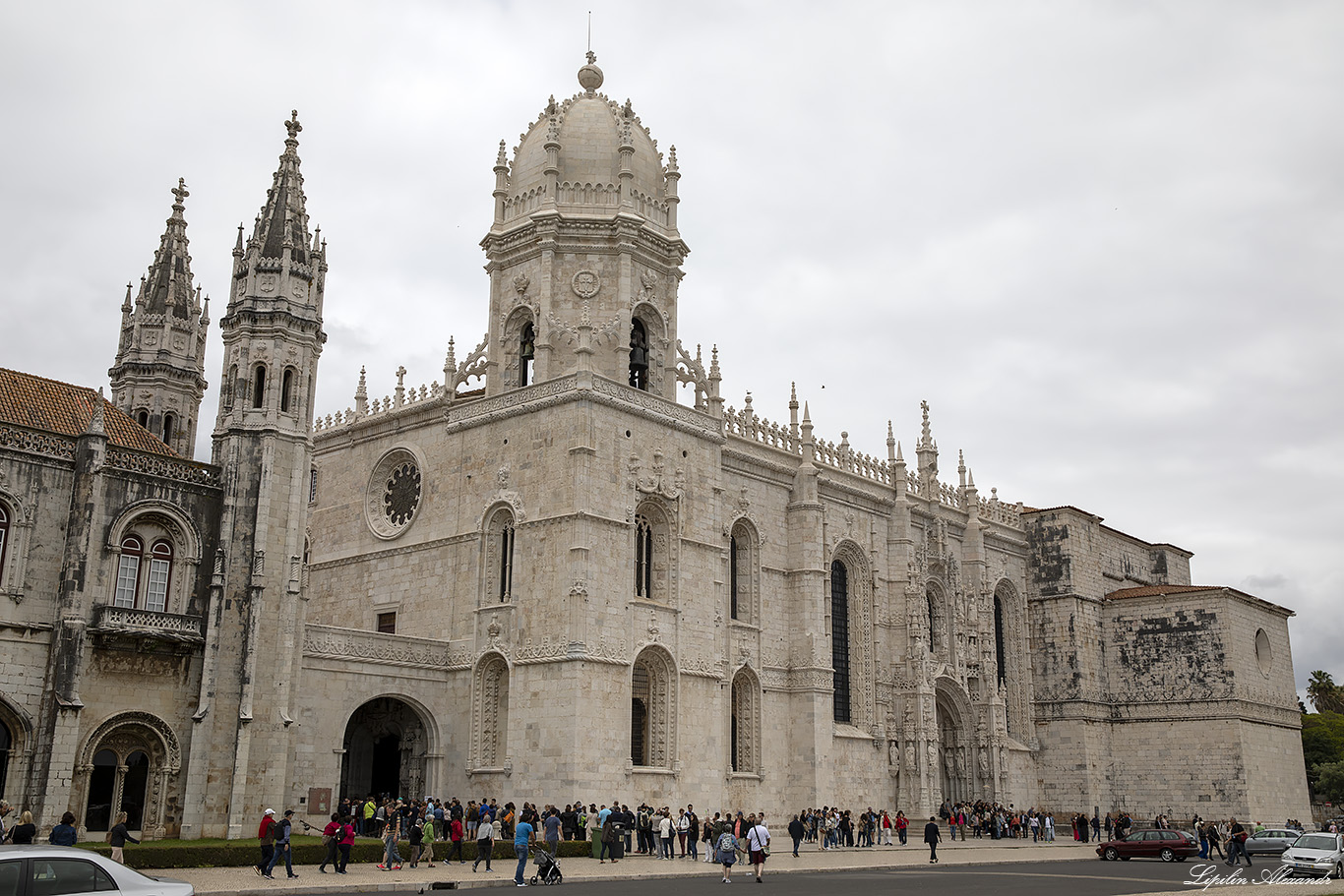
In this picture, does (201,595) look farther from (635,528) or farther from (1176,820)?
(1176,820)

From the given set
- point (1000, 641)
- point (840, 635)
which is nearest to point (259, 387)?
point (840, 635)

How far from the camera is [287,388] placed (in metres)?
31.6

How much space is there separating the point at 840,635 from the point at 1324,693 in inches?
2755

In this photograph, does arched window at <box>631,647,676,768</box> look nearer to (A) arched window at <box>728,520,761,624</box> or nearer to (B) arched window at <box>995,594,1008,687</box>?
(A) arched window at <box>728,520,761,624</box>

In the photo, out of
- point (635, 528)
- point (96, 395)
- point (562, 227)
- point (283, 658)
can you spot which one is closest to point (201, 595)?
point (283, 658)

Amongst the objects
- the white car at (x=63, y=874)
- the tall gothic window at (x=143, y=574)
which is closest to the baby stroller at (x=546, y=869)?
the white car at (x=63, y=874)

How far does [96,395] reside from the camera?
29906 millimetres

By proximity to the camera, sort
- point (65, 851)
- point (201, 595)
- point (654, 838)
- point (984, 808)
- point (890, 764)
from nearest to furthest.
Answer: point (65, 851)
point (201, 595)
point (654, 838)
point (890, 764)
point (984, 808)

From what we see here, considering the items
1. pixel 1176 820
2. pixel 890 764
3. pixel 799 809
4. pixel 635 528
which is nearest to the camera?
pixel 635 528

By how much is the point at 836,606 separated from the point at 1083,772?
1545cm

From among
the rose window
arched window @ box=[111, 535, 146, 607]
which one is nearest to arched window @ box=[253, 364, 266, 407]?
arched window @ box=[111, 535, 146, 607]

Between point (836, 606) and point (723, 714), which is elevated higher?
point (836, 606)

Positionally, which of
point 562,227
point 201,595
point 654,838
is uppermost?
point 562,227

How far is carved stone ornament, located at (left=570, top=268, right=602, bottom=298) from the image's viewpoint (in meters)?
37.0
